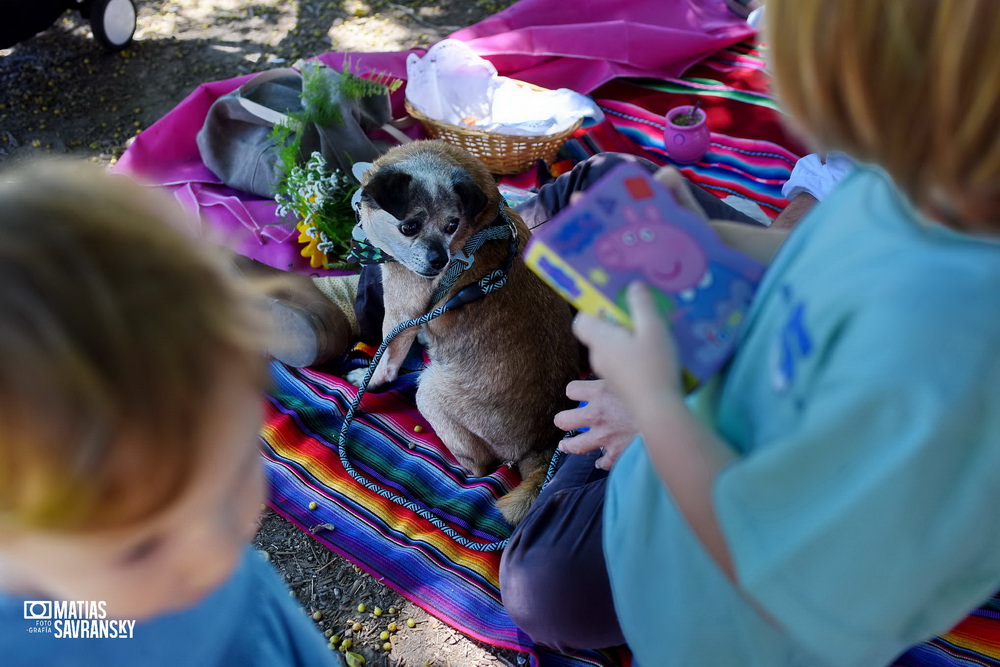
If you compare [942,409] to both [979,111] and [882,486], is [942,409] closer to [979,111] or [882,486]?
[882,486]

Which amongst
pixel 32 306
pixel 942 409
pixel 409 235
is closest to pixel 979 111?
pixel 942 409

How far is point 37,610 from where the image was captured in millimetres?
1007

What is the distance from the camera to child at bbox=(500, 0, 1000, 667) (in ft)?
2.75

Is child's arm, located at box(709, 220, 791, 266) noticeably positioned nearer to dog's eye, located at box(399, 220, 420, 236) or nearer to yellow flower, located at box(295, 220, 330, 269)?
dog's eye, located at box(399, 220, 420, 236)

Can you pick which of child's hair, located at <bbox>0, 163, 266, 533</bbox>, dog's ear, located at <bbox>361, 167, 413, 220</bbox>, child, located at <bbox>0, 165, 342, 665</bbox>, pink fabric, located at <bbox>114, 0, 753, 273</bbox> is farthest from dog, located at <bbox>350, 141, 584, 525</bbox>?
child's hair, located at <bbox>0, 163, 266, 533</bbox>

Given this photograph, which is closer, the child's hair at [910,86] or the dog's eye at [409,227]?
the child's hair at [910,86]

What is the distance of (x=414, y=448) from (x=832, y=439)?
2277mm

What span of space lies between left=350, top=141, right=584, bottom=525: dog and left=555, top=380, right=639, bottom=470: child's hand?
614mm

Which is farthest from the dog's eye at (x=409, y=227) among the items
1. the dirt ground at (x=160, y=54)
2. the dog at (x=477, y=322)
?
the dirt ground at (x=160, y=54)

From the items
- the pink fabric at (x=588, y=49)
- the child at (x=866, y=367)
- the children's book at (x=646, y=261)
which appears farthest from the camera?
the pink fabric at (x=588, y=49)

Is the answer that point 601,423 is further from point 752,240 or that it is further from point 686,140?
point 686,140

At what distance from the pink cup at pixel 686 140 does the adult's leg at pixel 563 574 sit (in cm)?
237

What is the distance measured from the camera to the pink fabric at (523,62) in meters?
3.75

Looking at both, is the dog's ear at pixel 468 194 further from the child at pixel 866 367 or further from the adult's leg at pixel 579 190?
the child at pixel 866 367
